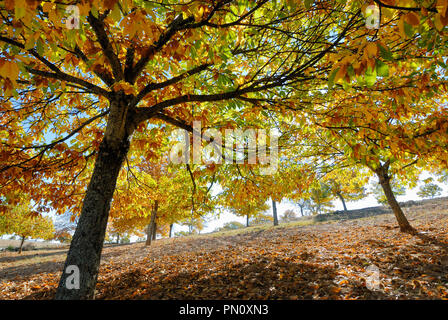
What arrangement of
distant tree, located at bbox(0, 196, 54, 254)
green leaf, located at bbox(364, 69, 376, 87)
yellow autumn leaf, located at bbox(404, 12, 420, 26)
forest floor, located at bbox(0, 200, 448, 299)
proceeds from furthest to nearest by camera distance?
distant tree, located at bbox(0, 196, 54, 254), forest floor, located at bbox(0, 200, 448, 299), green leaf, located at bbox(364, 69, 376, 87), yellow autumn leaf, located at bbox(404, 12, 420, 26)

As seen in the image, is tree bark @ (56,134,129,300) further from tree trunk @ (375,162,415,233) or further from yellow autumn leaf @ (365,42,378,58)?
tree trunk @ (375,162,415,233)

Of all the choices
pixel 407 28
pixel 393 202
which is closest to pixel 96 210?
pixel 407 28

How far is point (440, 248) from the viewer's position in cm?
524

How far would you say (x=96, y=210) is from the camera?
2.81m

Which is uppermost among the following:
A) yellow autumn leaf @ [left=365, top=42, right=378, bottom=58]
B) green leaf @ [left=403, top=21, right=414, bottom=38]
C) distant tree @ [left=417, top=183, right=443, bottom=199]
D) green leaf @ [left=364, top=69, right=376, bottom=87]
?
distant tree @ [left=417, top=183, right=443, bottom=199]

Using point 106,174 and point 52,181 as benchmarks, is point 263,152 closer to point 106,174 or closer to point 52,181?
point 106,174

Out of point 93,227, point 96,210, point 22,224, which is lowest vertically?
point 93,227

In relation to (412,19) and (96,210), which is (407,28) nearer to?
(412,19)

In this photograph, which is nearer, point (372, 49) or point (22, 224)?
point (372, 49)

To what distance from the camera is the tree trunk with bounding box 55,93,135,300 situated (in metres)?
2.53

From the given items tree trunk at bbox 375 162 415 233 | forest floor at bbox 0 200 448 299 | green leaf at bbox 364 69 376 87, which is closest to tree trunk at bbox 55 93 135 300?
forest floor at bbox 0 200 448 299

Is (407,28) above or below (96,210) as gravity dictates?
above
